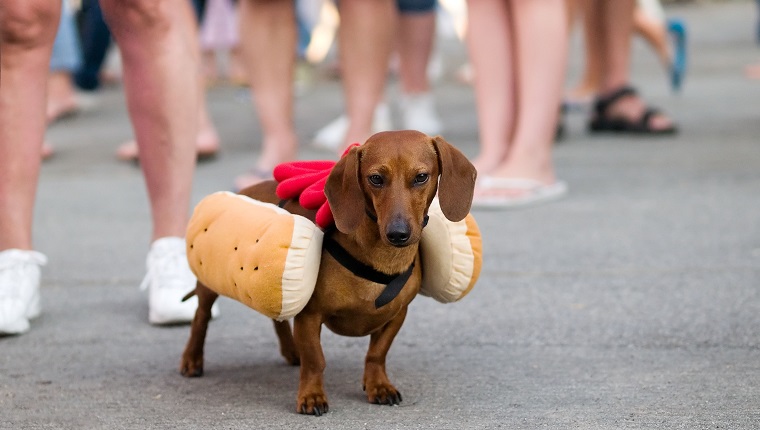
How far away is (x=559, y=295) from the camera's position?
126 inches

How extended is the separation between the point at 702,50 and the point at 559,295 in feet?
25.2

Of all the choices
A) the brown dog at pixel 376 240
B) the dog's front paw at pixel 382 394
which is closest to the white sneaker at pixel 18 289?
the brown dog at pixel 376 240

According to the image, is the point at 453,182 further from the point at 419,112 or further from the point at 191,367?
the point at 419,112

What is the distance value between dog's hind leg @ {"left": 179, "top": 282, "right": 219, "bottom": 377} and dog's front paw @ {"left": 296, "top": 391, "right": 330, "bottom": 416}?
15.1 inches

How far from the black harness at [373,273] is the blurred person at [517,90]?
2.16 m

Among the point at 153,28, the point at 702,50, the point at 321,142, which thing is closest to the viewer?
the point at 153,28

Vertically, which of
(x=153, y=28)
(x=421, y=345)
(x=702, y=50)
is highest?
(x=153, y=28)

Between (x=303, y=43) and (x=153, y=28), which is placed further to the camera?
(x=303, y=43)

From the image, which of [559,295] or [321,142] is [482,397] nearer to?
[559,295]

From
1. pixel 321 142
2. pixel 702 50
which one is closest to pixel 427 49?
pixel 321 142

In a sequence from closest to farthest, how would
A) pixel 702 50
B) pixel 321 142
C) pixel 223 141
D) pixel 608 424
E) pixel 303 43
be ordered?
pixel 608 424 < pixel 321 142 < pixel 223 141 < pixel 303 43 < pixel 702 50

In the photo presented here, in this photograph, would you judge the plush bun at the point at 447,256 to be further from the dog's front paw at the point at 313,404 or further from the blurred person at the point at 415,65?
the blurred person at the point at 415,65

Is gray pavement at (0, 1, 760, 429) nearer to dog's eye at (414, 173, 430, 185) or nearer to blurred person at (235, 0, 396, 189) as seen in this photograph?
blurred person at (235, 0, 396, 189)

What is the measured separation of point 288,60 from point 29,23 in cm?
200
